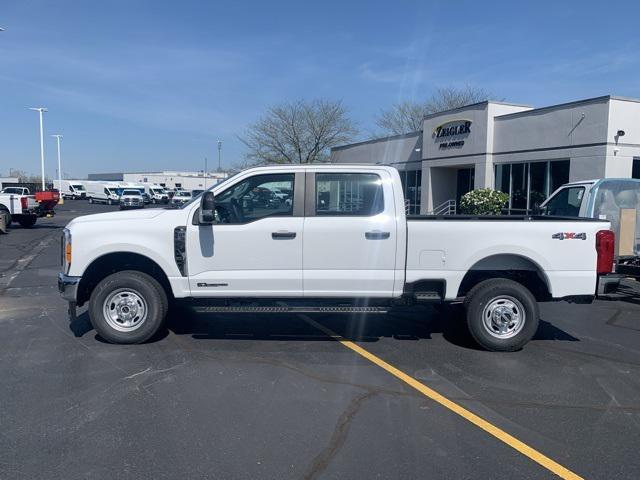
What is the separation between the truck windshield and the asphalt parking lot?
9.34ft

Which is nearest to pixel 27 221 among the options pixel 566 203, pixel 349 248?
pixel 566 203

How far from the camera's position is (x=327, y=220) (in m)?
6.47

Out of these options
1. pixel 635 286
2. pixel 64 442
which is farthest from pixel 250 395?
pixel 635 286

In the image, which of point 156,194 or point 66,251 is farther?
point 156,194

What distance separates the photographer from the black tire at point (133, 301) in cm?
655

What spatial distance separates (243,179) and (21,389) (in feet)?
10.1

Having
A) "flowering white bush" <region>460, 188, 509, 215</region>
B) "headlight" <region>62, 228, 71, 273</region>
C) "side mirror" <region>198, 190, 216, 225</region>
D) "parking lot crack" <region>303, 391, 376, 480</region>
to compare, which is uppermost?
"flowering white bush" <region>460, 188, 509, 215</region>

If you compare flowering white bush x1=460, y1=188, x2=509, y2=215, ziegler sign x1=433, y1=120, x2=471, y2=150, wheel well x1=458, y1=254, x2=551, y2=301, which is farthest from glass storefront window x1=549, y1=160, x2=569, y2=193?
wheel well x1=458, y1=254, x2=551, y2=301

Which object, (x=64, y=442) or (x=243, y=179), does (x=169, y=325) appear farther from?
(x=64, y=442)

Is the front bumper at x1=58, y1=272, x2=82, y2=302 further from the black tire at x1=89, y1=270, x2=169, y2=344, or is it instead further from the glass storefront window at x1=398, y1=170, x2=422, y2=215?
the glass storefront window at x1=398, y1=170, x2=422, y2=215

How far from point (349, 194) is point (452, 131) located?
66.3ft

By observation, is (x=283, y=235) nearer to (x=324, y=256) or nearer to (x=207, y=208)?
(x=324, y=256)

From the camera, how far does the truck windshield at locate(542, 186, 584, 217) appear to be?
10234mm

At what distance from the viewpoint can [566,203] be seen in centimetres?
1060
